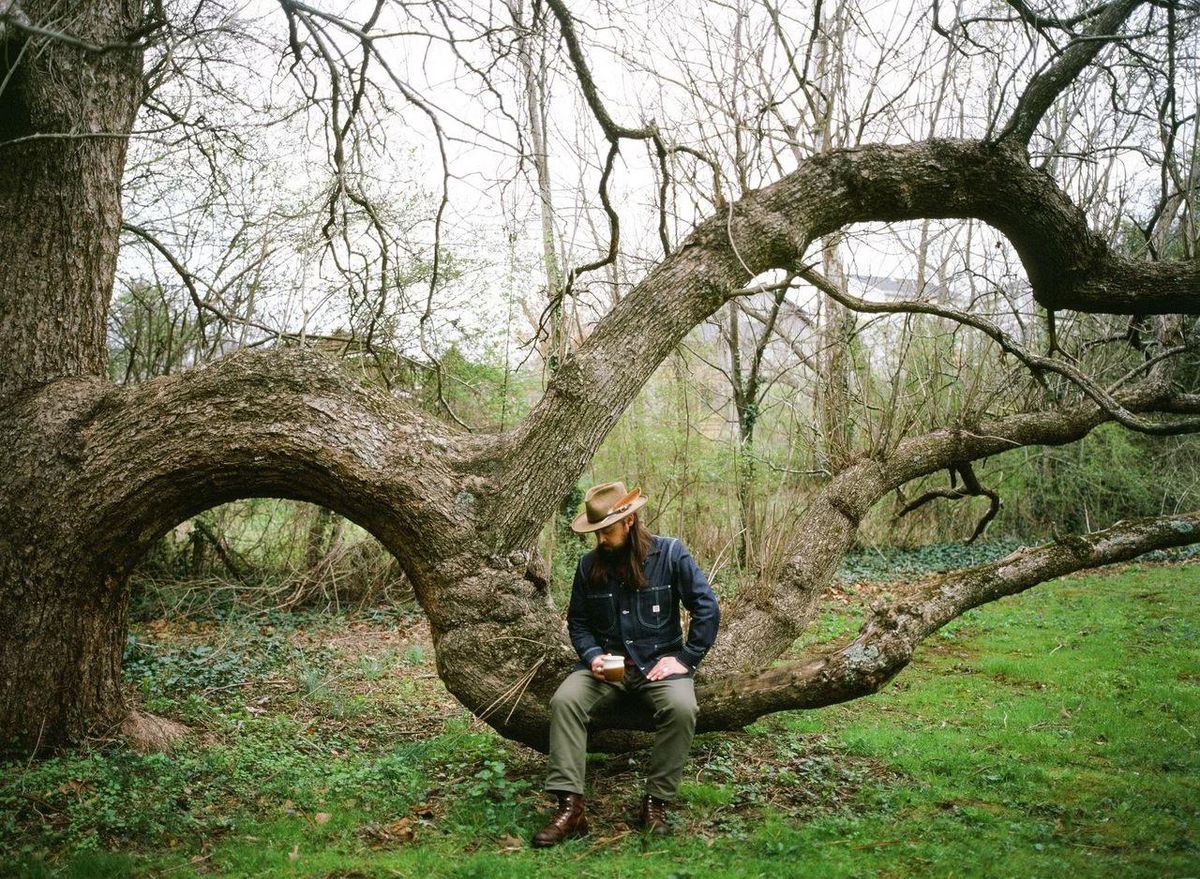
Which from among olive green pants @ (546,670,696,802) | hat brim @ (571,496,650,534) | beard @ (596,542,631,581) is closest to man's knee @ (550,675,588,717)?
olive green pants @ (546,670,696,802)

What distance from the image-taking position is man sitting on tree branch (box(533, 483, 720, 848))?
161 inches

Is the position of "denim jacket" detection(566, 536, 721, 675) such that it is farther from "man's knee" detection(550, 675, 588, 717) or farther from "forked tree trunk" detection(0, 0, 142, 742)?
"forked tree trunk" detection(0, 0, 142, 742)

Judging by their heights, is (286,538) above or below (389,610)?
above

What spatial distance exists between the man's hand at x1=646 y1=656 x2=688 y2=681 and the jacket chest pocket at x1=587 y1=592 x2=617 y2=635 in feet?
1.12

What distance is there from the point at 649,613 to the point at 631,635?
156 millimetres

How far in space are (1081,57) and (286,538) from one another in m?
9.05

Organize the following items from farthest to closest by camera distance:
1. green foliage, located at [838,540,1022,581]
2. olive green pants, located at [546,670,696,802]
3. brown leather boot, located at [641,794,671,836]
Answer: green foliage, located at [838,540,1022,581] → olive green pants, located at [546,670,696,802] → brown leather boot, located at [641,794,671,836]

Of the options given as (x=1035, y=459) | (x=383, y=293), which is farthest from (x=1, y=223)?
(x=1035, y=459)

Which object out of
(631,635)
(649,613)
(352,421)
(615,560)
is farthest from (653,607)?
(352,421)

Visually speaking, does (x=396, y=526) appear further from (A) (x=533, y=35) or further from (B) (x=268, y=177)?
(B) (x=268, y=177)

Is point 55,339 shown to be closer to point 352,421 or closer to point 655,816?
point 352,421

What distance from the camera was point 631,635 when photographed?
4484mm

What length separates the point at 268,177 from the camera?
27.7 ft

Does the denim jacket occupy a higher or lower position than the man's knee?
higher
